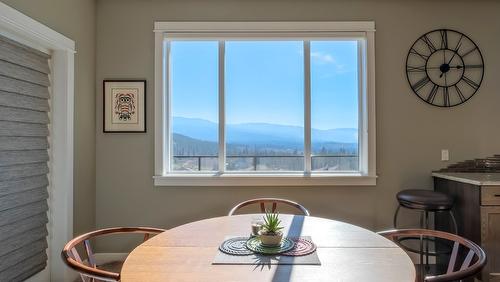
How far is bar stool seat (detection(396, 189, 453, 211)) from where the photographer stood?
255 cm

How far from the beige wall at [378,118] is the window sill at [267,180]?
0.22ft

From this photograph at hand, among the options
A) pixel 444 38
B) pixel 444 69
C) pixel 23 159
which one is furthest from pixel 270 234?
pixel 444 38

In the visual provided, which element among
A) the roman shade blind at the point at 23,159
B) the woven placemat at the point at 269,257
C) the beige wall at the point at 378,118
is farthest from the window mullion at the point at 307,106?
the roman shade blind at the point at 23,159

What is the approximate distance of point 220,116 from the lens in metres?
3.20

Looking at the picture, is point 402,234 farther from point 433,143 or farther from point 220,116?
point 220,116

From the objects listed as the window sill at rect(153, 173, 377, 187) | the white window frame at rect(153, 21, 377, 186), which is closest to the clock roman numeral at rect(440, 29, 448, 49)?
the white window frame at rect(153, 21, 377, 186)

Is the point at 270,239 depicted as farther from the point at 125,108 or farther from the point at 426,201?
the point at 125,108

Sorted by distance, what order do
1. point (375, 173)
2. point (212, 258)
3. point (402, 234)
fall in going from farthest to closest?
point (375, 173), point (402, 234), point (212, 258)

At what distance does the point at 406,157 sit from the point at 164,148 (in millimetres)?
2314

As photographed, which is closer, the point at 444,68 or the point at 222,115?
the point at 444,68

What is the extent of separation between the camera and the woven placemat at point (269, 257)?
1367 mm

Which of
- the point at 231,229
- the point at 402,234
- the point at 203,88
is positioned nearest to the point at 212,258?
the point at 231,229

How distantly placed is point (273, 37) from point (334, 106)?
2.94 ft

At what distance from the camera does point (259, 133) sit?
3215 mm
